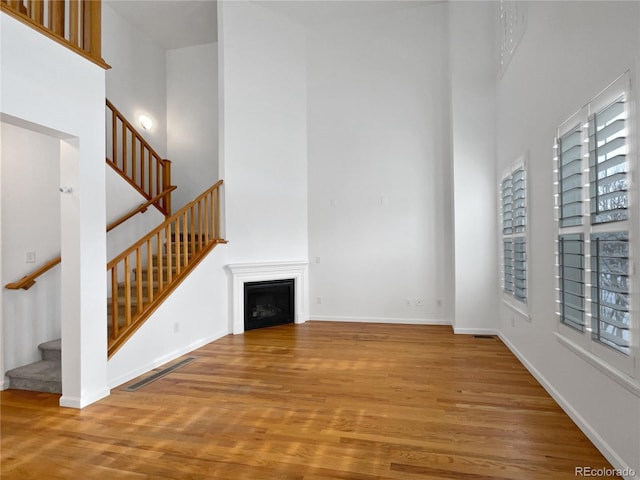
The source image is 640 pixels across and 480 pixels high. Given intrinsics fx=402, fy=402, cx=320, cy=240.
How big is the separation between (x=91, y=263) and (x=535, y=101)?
161 inches

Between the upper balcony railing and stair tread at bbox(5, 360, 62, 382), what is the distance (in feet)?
9.03

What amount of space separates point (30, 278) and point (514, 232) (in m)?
4.97

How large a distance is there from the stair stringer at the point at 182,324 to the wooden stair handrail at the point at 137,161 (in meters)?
1.67

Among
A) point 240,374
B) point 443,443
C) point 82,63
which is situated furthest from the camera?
point 240,374

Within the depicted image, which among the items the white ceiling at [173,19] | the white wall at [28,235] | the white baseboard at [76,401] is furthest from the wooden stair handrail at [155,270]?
the white ceiling at [173,19]

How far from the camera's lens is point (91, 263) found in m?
3.31

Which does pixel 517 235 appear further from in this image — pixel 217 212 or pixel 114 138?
pixel 114 138

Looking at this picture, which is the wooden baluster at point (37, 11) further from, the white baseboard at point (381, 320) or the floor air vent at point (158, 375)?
the white baseboard at point (381, 320)

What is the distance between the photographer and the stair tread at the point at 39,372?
3566 millimetres

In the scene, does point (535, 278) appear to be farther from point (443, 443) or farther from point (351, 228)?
point (351, 228)

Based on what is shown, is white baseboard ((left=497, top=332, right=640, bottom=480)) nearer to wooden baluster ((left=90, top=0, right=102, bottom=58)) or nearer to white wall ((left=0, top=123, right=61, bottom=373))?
wooden baluster ((left=90, top=0, right=102, bottom=58))

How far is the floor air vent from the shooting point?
361 centimetres

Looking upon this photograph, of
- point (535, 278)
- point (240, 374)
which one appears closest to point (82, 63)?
point (240, 374)

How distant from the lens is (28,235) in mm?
3988
